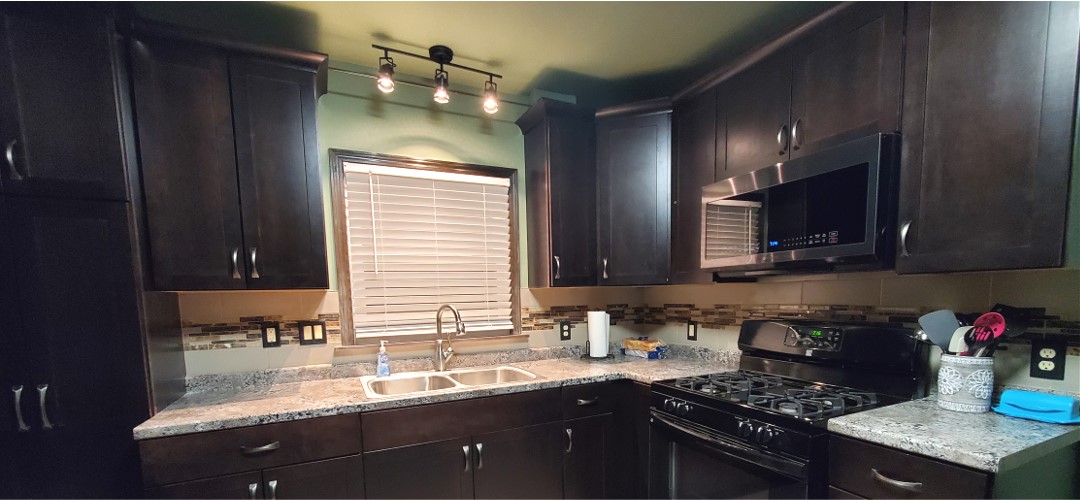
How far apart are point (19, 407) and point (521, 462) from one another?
1748 millimetres

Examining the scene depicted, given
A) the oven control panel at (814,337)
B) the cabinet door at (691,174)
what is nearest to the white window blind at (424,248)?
the cabinet door at (691,174)

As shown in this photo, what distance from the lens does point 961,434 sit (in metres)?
1.05

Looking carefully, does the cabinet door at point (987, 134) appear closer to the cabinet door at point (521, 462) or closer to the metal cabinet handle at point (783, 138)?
the metal cabinet handle at point (783, 138)

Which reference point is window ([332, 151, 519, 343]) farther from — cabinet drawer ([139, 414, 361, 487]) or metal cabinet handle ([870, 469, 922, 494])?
metal cabinet handle ([870, 469, 922, 494])

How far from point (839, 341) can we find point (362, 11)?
95.6 inches

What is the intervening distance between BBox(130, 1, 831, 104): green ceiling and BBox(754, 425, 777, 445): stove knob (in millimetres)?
1514

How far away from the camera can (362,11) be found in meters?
1.65

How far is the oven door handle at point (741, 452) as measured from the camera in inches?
49.4

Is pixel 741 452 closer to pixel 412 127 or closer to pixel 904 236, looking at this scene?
pixel 904 236

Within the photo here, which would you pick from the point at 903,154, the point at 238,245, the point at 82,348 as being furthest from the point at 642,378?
the point at 82,348

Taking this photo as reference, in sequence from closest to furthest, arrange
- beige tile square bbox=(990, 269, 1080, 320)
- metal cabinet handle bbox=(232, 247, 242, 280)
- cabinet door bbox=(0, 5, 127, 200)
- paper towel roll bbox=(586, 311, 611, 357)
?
1. beige tile square bbox=(990, 269, 1080, 320)
2. cabinet door bbox=(0, 5, 127, 200)
3. metal cabinet handle bbox=(232, 247, 242, 280)
4. paper towel roll bbox=(586, 311, 611, 357)

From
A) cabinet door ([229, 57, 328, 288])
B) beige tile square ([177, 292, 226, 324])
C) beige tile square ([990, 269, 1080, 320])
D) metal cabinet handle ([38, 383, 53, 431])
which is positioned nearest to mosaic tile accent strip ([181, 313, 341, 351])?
beige tile square ([177, 292, 226, 324])

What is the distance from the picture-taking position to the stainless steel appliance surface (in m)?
1.28

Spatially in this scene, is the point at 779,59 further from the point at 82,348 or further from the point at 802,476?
the point at 82,348
